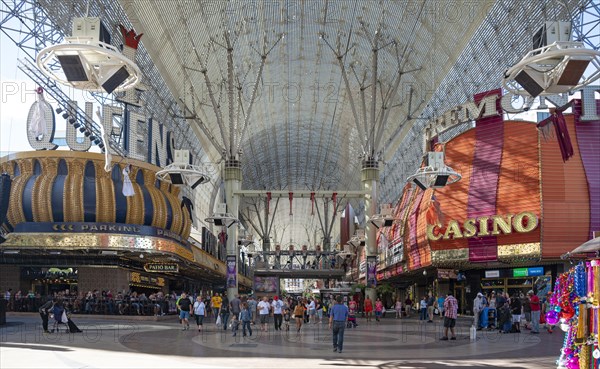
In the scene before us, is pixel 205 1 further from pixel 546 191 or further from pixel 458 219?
pixel 546 191

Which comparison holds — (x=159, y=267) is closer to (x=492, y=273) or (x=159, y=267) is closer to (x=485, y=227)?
(x=492, y=273)

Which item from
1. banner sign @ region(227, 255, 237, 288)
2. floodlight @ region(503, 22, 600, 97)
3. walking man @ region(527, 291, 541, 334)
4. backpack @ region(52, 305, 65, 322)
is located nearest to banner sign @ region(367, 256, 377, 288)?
banner sign @ region(227, 255, 237, 288)

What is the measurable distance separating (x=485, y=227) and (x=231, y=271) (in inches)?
664

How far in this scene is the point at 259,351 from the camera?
1855 cm

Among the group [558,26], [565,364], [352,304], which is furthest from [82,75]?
[352,304]

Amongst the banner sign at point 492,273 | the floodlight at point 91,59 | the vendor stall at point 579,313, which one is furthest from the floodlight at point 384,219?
the vendor stall at point 579,313

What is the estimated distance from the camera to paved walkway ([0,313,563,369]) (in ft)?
49.8

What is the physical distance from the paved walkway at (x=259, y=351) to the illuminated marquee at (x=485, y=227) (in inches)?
357

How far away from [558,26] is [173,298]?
33.6 metres

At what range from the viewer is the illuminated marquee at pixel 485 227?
33656 mm

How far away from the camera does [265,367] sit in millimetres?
14625

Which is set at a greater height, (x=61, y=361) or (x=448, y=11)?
(x=448, y=11)

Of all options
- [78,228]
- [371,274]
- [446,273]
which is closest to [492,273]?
[446,273]

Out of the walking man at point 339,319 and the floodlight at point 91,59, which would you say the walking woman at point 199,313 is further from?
the floodlight at point 91,59
